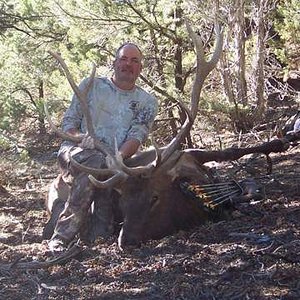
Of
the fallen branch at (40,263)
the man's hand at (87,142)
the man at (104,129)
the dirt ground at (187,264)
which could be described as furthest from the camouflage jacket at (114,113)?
the fallen branch at (40,263)

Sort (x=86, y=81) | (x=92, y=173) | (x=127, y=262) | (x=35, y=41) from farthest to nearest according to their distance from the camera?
1. (x=35, y=41)
2. (x=86, y=81)
3. (x=92, y=173)
4. (x=127, y=262)

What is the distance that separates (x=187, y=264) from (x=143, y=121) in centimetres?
203

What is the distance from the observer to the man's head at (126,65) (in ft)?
20.6

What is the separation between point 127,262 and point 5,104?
8077 millimetres

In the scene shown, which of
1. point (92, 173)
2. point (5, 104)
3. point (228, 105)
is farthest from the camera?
point (5, 104)

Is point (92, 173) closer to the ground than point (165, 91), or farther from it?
closer to the ground

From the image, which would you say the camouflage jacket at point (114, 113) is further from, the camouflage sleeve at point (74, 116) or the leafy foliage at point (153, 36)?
the leafy foliage at point (153, 36)

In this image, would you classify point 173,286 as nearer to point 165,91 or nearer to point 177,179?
point 177,179

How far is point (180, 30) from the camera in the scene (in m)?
9.33

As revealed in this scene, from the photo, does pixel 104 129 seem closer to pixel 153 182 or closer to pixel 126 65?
→ pixel 126 65

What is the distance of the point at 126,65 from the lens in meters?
6.27

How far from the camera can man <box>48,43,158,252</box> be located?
17.7ft

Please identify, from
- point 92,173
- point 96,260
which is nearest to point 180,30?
point 92,173

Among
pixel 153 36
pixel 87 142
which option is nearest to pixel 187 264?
pixel 87 142
